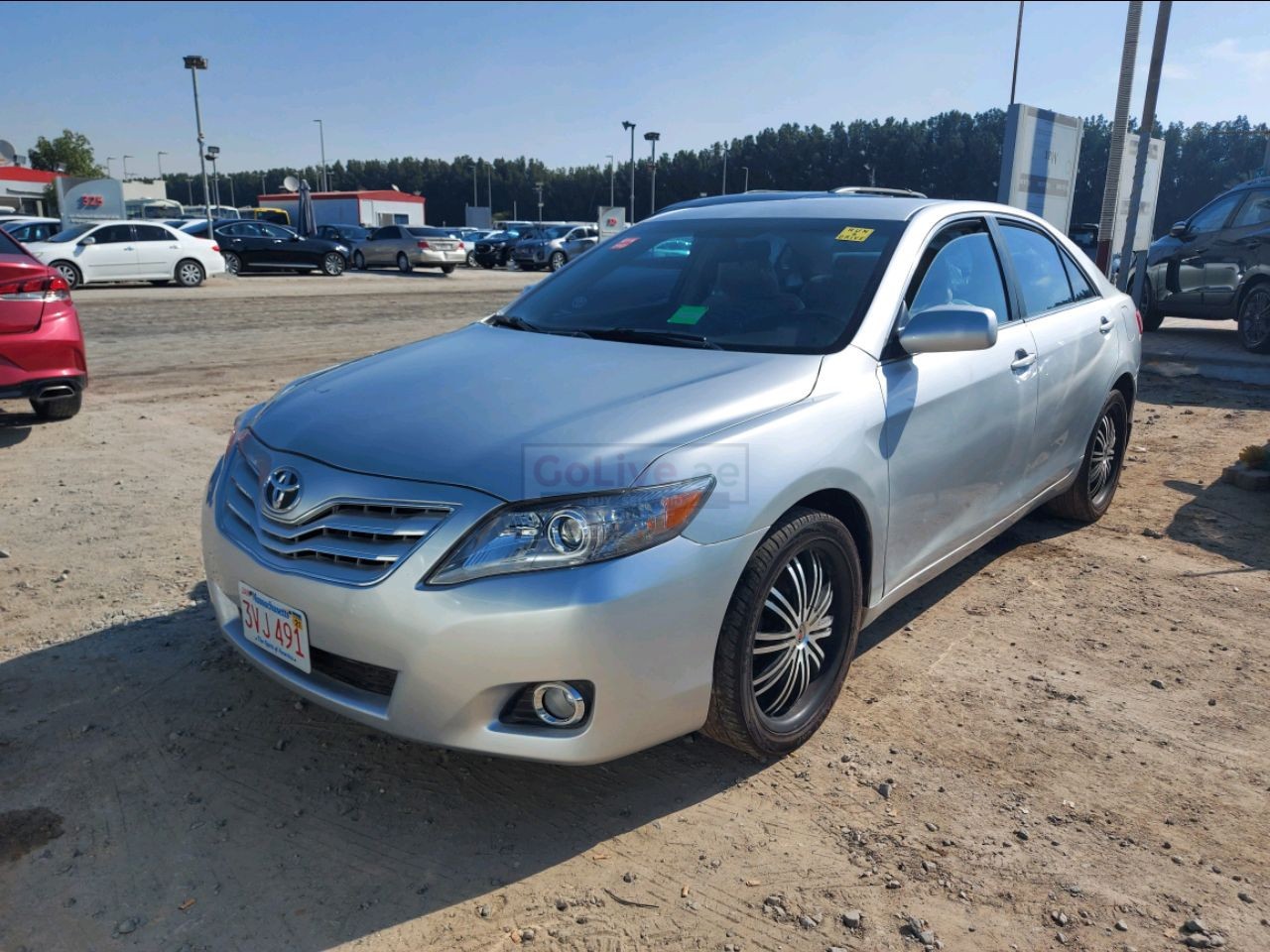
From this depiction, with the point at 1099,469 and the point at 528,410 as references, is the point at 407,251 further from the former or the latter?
the point at 528,410

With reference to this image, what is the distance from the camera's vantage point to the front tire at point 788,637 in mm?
2615

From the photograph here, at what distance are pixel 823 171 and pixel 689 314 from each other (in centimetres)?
10527

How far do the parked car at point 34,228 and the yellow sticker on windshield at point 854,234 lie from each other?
21855 millimetres

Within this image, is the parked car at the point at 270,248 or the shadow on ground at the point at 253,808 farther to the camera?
the parked car at the point at 270,248

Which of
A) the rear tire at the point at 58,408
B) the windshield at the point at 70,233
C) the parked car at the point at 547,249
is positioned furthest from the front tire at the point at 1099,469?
the parked car at the point at 547,249

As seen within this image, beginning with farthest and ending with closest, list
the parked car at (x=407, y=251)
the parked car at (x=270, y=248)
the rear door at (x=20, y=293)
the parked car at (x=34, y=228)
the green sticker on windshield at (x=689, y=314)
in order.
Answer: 1. the parked car at (x=407, y=251)
2. the parked car at (x=270, y=248)
3. the parked car at (x=34, y=228)
4. the rear door at (x=20, y=293)
5. the green sticker on windshield at (x=689, y=314)

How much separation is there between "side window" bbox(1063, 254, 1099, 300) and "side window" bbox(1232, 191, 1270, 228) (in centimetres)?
819

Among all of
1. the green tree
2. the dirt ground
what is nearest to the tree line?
the green tree

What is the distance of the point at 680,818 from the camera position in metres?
2.72

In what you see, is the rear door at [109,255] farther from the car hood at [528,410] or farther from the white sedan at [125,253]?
the car hood at [528,410]

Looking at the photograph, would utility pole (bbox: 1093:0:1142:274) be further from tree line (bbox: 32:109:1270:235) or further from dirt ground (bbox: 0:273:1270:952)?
tree line (bbox: 32:109:1270:235)

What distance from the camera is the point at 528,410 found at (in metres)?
2.73

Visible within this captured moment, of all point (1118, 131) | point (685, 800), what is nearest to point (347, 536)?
point (685, 800)

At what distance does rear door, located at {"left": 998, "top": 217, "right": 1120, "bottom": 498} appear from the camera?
14.0 feet
